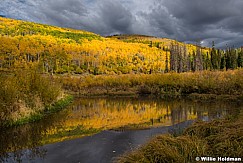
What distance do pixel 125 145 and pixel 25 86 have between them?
29.8 ft

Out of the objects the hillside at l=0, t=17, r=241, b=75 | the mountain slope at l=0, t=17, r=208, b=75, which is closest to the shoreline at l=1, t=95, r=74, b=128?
the hillside at l=0, t=17, r=241, b=75

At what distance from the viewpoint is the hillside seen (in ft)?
278

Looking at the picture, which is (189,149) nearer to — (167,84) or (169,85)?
(169,85)

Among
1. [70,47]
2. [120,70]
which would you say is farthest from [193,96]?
[70,47]

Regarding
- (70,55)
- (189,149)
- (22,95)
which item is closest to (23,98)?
(22,95)

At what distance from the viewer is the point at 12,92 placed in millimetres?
14086

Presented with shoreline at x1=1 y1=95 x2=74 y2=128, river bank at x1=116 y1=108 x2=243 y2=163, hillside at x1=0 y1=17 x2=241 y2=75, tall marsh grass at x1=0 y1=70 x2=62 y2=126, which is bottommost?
shoreline at x1=1 y1=95 x2=74 y2=128

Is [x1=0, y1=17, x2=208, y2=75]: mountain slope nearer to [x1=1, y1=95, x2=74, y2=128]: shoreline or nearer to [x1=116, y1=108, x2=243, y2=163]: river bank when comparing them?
[x1=1, y1=95, x2=74, y2=128]: shoreline

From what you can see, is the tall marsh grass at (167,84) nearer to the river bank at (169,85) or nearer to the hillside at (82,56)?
the river bank at (169,85)

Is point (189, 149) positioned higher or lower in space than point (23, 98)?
lower

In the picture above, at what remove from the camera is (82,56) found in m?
106

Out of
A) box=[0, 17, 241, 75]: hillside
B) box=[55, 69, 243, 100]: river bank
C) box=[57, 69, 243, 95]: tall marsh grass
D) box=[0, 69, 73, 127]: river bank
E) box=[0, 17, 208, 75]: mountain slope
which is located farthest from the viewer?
box=[0, 17, 208, 75]: mountain slope

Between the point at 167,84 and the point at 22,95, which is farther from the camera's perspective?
the point at 167,84

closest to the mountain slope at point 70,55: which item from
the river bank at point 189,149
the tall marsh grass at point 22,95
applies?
the tall marsh grass at point 22,95
